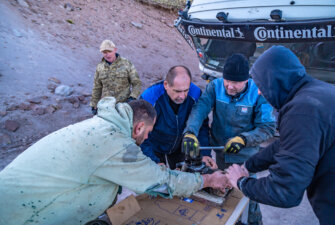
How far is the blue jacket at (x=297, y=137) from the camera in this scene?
117 cm

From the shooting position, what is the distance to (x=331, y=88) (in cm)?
131

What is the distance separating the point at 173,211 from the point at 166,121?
912 millimetres

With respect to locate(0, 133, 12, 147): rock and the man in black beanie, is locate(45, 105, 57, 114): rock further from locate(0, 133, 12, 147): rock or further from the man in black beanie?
the man in black beanie

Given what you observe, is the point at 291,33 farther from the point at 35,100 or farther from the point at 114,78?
the point at 35,100

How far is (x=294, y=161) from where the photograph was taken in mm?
1193

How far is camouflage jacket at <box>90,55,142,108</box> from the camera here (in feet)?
13.9

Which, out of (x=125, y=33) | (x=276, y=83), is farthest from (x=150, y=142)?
(x=125, y=33)

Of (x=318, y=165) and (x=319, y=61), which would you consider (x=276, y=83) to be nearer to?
(x=318, y=165)

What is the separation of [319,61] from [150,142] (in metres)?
3.28

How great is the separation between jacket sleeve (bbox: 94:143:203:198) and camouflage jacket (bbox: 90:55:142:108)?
8.92 feet

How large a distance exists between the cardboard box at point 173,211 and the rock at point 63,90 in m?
4.44

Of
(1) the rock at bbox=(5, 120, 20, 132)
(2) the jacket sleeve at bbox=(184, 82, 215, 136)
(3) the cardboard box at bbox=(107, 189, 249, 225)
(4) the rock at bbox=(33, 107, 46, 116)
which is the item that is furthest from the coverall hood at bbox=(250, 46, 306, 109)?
(4) the rock at bbox=(33, 107, 46, 116)

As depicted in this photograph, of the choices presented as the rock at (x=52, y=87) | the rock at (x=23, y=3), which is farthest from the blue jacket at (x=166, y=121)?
the rock at (x=23, y=3)

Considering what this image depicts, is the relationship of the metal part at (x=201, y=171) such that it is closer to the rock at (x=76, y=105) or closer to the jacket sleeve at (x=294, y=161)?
the jacket sleeve at (x=294, y=161)
